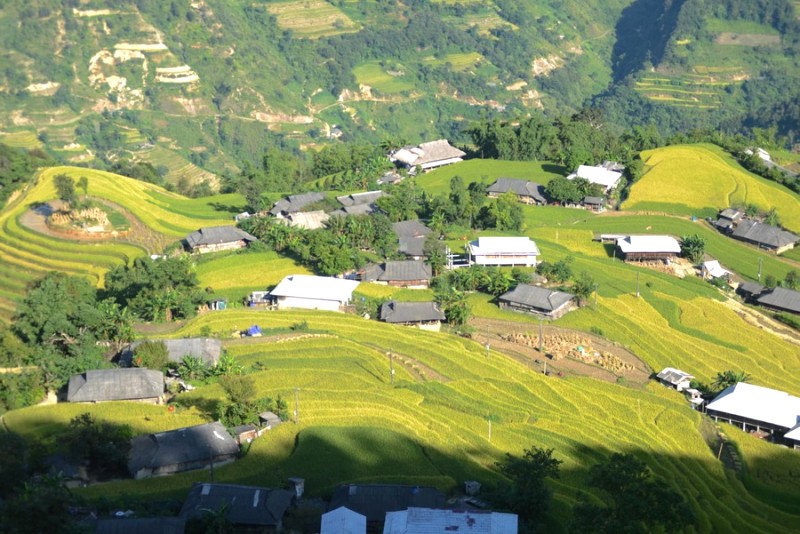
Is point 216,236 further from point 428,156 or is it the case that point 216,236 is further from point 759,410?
point 759,410

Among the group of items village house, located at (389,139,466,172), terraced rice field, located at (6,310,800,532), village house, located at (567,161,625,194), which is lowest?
village house, located at (389,139,466,172)

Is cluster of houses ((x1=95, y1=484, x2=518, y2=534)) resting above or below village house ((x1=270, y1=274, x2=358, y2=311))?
above

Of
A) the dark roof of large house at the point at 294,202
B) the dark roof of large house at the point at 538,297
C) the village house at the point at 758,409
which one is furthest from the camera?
the dark roof of large house at the point at 294,202

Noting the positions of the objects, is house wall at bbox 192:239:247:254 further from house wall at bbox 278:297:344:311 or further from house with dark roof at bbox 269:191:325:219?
house wall at bbox 278:297:344:311

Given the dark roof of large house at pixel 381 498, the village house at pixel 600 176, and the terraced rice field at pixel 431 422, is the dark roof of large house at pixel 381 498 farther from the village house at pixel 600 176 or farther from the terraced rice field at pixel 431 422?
the village house at pixel 600 176

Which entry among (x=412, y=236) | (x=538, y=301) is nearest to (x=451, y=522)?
(x=538, y=301)

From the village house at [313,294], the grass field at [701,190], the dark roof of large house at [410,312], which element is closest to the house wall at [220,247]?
the village house at [313,294]

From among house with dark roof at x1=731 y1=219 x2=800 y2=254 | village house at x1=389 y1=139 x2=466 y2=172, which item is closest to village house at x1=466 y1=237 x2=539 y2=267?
house with dark roof at x1=731 y1=219 x2=800 y2=254
